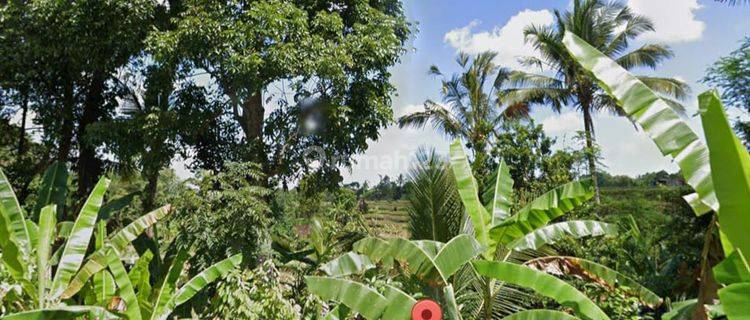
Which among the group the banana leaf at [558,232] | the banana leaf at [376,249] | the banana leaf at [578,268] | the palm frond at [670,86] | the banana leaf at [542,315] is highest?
the palm frond at [670,86]

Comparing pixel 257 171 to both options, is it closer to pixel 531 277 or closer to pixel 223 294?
pixel 223 294

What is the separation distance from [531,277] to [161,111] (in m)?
6.68

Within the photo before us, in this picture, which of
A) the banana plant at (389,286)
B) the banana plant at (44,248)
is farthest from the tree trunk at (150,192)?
the banana plant at (389,286)

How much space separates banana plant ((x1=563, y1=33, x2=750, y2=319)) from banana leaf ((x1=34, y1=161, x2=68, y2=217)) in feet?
21.6

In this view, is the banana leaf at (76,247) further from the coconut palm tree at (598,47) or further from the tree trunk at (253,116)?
the coconut palm tree at (598,47)

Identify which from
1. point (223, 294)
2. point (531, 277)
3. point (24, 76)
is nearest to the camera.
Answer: point (531, 277)

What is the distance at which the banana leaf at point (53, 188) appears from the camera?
604 cm

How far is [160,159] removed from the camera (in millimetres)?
7922

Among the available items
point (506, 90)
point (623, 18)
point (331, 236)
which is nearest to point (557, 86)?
point (506, 90)

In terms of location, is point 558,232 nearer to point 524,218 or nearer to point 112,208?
point 524,218

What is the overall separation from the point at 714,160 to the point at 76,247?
4.83m

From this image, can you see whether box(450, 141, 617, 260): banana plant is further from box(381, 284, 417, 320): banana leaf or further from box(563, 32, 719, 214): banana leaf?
box(563, 32, 719, 214): banana leaf

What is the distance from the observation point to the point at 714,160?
5.88 ft

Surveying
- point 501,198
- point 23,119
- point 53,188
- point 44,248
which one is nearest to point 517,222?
point 501,198
